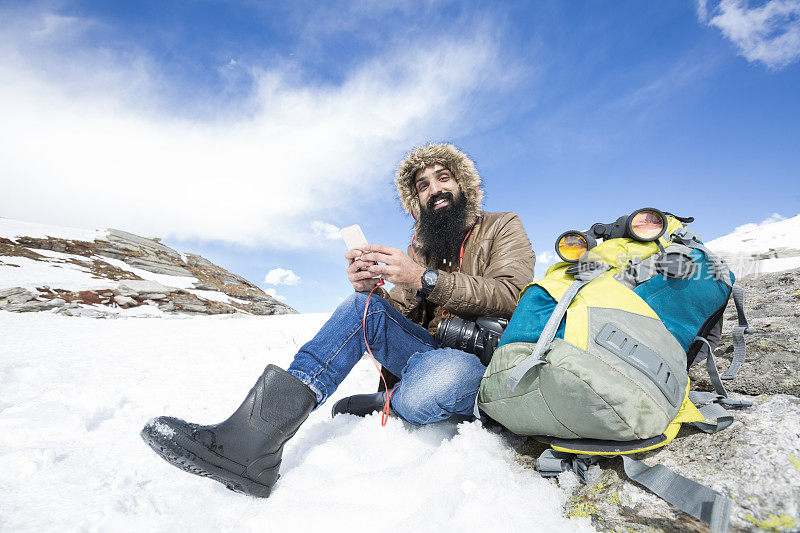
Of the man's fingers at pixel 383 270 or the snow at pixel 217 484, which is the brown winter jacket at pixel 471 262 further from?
the snow at pixel 217 484

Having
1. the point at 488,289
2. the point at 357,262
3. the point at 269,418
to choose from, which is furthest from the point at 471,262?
the point at 269,418

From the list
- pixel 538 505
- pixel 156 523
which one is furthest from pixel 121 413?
pixel 538 505

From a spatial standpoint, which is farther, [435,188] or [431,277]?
[435,188]

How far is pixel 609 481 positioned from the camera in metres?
1.36

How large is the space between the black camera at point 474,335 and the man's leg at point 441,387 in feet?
0.46

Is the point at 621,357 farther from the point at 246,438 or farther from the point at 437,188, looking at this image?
the point at 437,188

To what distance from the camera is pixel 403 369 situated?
2.35 metres

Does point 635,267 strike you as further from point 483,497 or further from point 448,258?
point 448,258

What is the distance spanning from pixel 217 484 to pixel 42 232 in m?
28.3

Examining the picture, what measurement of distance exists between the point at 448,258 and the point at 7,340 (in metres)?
5.11

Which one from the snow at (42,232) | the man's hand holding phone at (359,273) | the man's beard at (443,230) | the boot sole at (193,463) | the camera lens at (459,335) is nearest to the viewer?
the boot sole at (193,463)

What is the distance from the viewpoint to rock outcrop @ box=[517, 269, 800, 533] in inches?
40.4

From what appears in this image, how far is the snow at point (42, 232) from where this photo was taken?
19.6m

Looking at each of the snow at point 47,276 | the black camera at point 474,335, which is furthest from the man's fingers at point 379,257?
the snow at point 47,276
